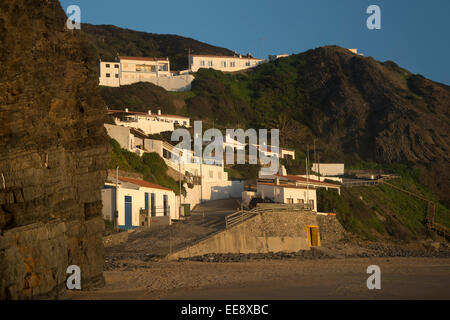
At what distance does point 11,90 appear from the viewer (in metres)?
14.7

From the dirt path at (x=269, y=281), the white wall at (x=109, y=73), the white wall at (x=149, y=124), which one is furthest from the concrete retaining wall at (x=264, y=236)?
the white wall at (x=109, y=73)

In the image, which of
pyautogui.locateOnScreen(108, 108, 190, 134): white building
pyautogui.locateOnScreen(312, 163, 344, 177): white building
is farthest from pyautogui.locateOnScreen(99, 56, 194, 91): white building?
pyautogui.locateOnScreen(312, 163, 344, 177): white building

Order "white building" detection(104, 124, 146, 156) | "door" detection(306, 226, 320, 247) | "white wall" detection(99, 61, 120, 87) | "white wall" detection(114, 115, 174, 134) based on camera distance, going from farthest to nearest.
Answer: "white wall" detection(99, 61, 120, 87) → "white wall" detection(114, 115, 174, 134) → "white building" detection(104, 124, 146, 156) → "door" detection(306, 226, 320, 247)

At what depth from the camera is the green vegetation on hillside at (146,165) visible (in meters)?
45.1

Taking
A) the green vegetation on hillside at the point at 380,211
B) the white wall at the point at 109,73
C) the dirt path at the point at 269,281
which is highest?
the white wall at the point at 109,73

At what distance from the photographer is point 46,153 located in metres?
16.0

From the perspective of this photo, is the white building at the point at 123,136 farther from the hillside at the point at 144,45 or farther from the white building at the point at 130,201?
the hillside at the point at 144,45

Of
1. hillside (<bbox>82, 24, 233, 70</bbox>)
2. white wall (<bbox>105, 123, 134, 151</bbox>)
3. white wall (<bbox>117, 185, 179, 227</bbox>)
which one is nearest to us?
white wall (<bbox>117, 185, 179, 227</bbox>)

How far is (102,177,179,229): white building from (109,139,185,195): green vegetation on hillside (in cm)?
447

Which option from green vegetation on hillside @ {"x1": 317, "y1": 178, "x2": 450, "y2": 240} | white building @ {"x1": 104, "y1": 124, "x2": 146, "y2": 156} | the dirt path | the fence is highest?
white building @ {"x1": 104, "y1": 124, "x2": 146, "y2": 156}

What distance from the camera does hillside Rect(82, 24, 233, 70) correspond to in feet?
421

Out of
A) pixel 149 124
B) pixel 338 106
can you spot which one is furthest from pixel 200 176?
pixel 338 106

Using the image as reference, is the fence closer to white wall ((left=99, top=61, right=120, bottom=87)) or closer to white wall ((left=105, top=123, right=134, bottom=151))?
white wall ((left=105, top=123, right=134, bottom=151))

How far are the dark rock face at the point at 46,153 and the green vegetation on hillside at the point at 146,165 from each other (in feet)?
76.8
